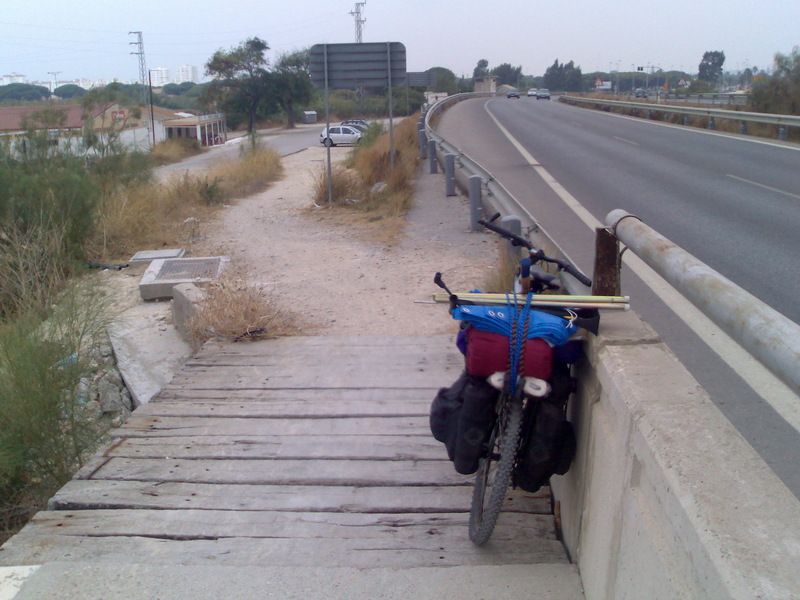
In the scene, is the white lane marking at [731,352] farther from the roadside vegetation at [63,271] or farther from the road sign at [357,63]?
the road sign at [357,63]

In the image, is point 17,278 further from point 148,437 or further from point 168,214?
point 168,214

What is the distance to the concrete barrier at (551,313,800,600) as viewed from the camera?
1442 mm

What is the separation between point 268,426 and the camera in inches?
172

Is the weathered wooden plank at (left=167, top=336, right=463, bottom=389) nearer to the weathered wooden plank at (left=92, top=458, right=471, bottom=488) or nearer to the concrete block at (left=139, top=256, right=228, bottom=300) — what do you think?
the weathered wooden plank at (left=92, top=458, right=471, bottom=488)

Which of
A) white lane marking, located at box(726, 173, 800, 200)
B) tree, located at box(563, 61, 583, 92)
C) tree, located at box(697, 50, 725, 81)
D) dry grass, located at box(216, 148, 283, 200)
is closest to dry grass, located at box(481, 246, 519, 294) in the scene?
white lane marking, located at box(726, 173, 800, 200)

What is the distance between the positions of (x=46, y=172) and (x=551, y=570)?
10080 mm

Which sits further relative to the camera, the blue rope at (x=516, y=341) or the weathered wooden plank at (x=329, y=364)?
the weathered wooden plank at (x=329, y=364)

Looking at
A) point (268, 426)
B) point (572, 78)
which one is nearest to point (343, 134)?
point (268, 426)

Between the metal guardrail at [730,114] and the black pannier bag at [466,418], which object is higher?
the metal guardrail at [730,114]

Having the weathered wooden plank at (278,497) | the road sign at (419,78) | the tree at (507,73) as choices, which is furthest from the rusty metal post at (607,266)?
the tree at (507,73)

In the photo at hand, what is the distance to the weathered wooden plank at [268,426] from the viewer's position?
4.25 meters

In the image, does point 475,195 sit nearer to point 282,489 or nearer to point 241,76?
point 282,489

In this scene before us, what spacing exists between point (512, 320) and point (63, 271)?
8.34 m

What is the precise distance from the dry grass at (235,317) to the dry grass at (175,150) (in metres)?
27.2
